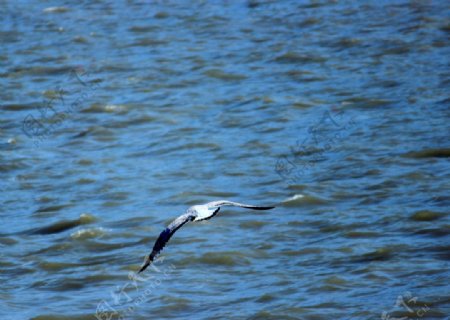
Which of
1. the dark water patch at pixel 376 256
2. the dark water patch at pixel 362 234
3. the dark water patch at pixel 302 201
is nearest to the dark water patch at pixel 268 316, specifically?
the dark water patch at pixel 376 256

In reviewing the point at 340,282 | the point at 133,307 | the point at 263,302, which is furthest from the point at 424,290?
the point at 133,307

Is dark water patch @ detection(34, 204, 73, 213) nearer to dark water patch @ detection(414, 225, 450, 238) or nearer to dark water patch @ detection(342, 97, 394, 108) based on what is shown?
dark water patch @ detection(414, 225, 450, 238)

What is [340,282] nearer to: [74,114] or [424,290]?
[424,290]

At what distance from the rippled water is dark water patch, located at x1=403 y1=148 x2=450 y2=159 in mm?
28

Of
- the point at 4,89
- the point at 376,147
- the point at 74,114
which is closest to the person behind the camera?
the point at 376,147

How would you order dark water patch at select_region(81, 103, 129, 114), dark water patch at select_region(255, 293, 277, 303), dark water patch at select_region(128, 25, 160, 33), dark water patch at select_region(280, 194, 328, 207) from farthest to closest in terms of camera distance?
dark water patch at select_region(128, 25, 160, 33) → dark water patch at select_region(81, 103, 129, 114) → dark water patch at select_region(280, 194, 328, 207) → dark water patch at select_region(255, 293, 277, 303)

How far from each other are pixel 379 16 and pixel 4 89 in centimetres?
800

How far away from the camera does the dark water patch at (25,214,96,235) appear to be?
13.8 metres

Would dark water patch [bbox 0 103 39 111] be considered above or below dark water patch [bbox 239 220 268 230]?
above

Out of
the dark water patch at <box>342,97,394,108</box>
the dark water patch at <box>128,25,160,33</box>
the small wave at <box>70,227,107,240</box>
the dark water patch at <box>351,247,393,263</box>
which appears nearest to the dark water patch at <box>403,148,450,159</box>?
the dark water patch at <box>342,97,394,108</box>

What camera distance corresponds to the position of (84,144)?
17.2 m

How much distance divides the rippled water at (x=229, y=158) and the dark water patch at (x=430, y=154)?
28 mm

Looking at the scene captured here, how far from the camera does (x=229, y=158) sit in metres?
16.0

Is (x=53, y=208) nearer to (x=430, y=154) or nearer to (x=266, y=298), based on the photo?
(x=266, y=298)
